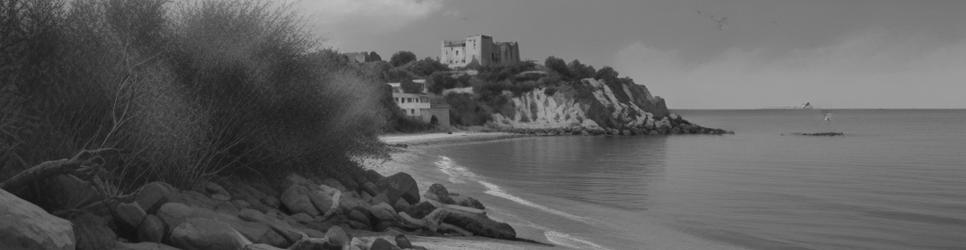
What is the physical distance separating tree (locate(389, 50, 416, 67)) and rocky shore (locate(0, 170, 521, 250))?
413 ft

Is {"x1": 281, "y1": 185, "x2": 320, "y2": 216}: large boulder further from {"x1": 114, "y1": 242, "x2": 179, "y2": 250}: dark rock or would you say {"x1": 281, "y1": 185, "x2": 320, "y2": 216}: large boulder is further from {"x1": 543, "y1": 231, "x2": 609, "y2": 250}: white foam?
{"x1": 114, "y1": 242, "x2": 179, "y2": 250}: dark rock

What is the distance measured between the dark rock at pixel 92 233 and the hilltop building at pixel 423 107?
8305cm

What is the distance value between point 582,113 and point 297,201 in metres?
A: 98.5

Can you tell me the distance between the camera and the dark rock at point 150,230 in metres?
8.12

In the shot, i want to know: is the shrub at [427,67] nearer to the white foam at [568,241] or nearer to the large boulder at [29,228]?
the white foam at [568,241]

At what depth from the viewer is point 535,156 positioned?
52.8 m

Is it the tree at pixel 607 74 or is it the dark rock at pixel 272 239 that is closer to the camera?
the dark rock at pixel 272 239

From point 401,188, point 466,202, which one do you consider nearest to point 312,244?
point 401,188

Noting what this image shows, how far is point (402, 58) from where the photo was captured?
146 m

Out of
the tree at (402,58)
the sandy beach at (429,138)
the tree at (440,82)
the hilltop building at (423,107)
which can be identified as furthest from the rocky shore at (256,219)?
the tree at (402,58)

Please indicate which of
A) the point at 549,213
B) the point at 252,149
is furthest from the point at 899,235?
the point at 252,149

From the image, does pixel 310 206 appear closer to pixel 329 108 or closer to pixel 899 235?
pixel 329 108

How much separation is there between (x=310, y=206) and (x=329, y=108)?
5.20 meters

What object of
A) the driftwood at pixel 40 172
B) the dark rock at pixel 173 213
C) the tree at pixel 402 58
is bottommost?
the dark rock at pixel 173 213
